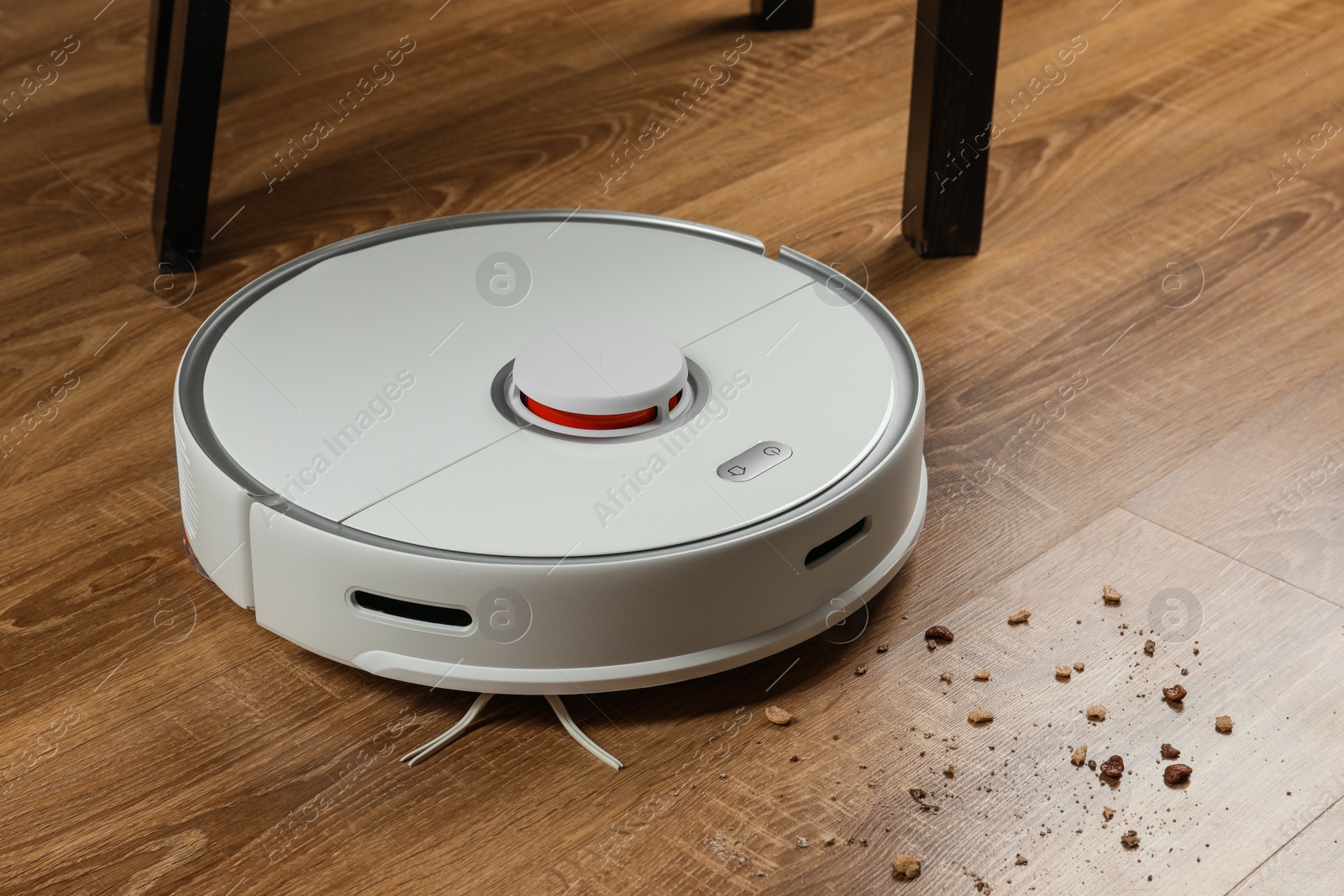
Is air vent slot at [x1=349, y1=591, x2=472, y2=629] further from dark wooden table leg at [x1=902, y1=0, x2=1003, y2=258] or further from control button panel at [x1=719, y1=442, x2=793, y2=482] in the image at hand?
dark wooden table leg at [x1=902, y1=0, x2=1003, y2=258]

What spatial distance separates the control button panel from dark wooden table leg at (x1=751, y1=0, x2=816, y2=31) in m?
1.07

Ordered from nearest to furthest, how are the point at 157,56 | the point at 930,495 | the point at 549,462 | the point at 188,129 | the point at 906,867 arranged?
the point at 906,867
the point at 549,462
the point at 930,495
the point at 188,129
the point at 157,56

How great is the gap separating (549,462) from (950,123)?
24.5 inches

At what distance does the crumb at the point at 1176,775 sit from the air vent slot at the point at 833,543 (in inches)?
9.0

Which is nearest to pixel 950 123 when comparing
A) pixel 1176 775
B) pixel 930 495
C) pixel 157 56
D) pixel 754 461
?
pixel 930 495

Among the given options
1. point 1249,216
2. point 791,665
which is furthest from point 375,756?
point 1249,216

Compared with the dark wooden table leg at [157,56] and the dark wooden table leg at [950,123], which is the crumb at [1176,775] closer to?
the dark wooden table leg at [950,123]

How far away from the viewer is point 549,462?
0.84 meters

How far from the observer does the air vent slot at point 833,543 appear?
0.83 meters

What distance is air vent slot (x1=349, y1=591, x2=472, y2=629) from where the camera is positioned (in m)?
0.80

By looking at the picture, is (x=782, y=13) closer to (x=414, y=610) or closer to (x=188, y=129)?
(x=188, y=129)

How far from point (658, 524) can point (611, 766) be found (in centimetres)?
14

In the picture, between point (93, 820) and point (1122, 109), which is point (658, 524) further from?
point (1122, 109)

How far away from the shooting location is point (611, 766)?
79 centimetres
